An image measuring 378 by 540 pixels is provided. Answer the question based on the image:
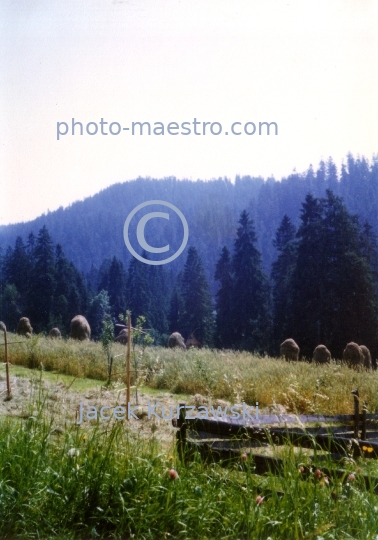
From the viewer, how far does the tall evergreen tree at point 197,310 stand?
5199 millimetres

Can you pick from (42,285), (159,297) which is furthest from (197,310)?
(42,285)

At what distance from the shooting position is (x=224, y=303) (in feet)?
17.3

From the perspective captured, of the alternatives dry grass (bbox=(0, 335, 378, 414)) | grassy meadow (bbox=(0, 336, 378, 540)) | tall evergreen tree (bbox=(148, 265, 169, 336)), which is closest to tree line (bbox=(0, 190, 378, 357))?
tall evergreen tree (bbox=(148, 265, 169, 336))

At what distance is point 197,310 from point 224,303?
232mm

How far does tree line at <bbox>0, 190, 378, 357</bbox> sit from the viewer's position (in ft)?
17.0

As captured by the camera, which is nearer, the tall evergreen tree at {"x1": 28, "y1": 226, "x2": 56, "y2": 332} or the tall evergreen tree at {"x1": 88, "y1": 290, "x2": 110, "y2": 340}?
the tall evergreen tree at {"x1": 88, "y1": 290, "x2": 110, "y2": 340}

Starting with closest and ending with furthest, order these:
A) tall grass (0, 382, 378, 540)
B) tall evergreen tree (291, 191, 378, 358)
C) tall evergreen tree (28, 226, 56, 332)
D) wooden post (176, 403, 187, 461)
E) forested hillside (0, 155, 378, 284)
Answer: tall grass (0, 382, 378, 540), wooden post (176, 403, 187, 461), forested hillside (0, 155, 378, 284), tall evergreen tree (291, 191, 378, 358), tall evergreen tree (28, 226, 56, 332)

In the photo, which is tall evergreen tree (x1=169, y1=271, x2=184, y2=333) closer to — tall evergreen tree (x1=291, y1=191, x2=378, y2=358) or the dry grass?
the dry grass

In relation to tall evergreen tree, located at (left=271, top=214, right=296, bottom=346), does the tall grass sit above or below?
below

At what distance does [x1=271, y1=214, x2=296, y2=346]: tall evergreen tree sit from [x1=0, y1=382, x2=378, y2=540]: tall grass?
1570 mm

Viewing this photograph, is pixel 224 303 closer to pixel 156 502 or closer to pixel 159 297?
pixel 159 297

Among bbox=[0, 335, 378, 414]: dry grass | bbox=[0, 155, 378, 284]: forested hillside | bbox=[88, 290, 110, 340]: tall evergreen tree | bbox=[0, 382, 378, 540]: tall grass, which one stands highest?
bbox=[0, 155, 378, 284]: forested hillside

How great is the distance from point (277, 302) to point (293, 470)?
5.93 ft

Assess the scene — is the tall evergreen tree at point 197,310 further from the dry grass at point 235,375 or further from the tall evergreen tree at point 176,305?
the dry grass at point 235,375
